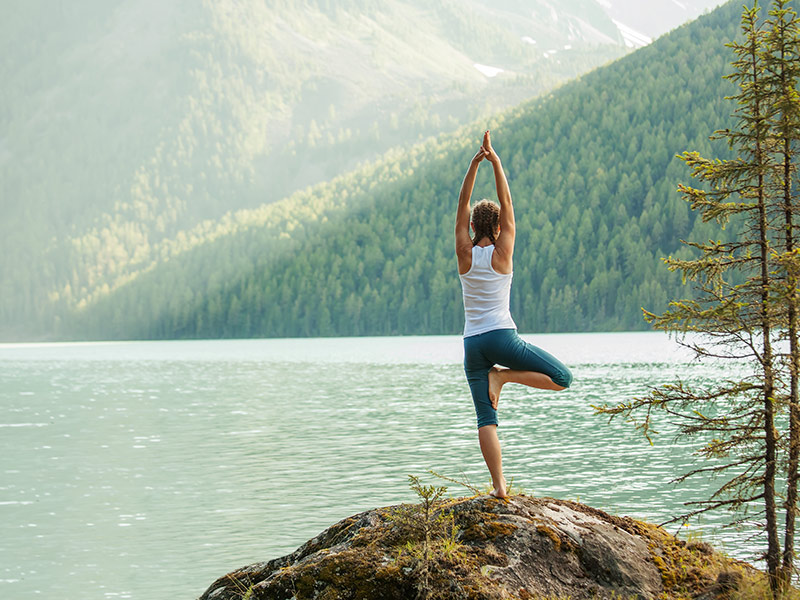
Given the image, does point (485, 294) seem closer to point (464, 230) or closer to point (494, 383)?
point (464, 230)

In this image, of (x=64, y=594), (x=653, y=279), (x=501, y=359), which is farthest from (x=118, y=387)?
(x=653, y=279)

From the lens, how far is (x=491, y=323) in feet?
27.2

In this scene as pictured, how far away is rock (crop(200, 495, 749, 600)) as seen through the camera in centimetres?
734

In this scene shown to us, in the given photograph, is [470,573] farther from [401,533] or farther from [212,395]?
[212,395]

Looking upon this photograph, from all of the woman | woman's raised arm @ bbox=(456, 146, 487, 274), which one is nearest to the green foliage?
the woman

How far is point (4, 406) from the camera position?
5738 centimetres

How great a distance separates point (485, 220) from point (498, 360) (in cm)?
122

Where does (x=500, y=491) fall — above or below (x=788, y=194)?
below

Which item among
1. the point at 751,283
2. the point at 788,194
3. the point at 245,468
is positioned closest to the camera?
the point at 751,283

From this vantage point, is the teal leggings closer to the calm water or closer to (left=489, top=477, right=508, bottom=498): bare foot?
(left=489, top=477, right=508, bottom=498): bare foot

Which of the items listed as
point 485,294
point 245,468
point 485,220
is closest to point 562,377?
point 485,294

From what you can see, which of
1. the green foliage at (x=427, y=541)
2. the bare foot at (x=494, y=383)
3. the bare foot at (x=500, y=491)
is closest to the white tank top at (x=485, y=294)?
the bare foot at (x=494, y=383)

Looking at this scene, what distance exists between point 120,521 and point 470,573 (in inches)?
694

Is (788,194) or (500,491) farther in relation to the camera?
(788,194)
